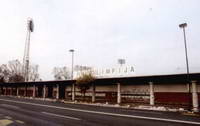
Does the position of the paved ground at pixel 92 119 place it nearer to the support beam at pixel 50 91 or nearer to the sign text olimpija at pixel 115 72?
the sign text olimpija at pixel 115 72

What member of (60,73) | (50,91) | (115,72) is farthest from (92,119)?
(60,73)

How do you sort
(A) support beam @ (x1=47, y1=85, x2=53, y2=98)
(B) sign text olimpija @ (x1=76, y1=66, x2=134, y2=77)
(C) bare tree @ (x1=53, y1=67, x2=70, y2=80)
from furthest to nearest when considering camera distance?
(C) bare tree @ (x1=53, y1=67, x2=70, y2=80) < (A) support beam @ (x1=47, y1=85, x2=53, y2=98) < (B) sign text olimpija @ (x1=76, y1=66, x2=134, y2=77)

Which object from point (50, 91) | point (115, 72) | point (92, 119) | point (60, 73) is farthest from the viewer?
point (60, 73)

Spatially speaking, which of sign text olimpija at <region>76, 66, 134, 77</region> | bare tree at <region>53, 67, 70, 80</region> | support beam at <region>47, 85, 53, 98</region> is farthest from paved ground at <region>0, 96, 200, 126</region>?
bare tree at <region>53, 67, 70, 80</region>

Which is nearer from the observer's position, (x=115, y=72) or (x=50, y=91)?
(x=115, y=72)

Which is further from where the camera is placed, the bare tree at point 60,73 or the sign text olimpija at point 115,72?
the bare tree at point 60,73

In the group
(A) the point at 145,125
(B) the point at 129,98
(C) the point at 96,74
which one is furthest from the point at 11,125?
(C) the point at 96,74

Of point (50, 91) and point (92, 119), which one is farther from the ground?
point (50, 91)

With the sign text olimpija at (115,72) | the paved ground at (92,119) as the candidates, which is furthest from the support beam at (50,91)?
the paved ground at (92,119)

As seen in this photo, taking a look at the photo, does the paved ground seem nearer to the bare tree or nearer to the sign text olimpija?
the sign text olimpija

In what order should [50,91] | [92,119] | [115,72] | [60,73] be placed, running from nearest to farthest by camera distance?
[92,119]
[115,72]
[50,91]
[60,73]

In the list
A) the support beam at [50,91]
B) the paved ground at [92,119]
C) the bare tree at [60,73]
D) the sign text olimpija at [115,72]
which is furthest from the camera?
the bare tree at [60,73]

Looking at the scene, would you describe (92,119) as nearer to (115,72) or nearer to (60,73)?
(115,72)

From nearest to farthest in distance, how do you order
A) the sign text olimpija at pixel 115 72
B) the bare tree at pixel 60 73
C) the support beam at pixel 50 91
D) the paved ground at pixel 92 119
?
the paved ground at pixel 92 119 → the sign text olimpija at pixel 115 72 → the support beam at pixel 50 91 → the bare tree at pixel 60 73
